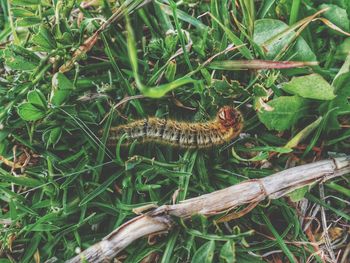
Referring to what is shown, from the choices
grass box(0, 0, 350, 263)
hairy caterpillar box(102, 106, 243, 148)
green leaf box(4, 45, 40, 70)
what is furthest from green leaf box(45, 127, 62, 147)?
green leaf box(4, 45, 40, 70)

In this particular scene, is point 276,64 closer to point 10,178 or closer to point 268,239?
point 268,239

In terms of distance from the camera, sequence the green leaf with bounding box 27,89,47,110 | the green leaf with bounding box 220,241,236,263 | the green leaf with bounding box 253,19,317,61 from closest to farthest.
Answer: the green leaf with bounding box 220,241,236,263 < the green leaf with bounding box 27,89,47,110 < the green leaf with bounding box 253,19,317,61

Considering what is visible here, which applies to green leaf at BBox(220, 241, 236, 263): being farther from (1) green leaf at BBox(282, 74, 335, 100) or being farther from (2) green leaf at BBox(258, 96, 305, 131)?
(1) green leaf at BBox(282, 74, 335, 100)

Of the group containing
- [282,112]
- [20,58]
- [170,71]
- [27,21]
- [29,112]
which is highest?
[27,21]

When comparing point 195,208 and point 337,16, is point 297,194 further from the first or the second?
point 337,16

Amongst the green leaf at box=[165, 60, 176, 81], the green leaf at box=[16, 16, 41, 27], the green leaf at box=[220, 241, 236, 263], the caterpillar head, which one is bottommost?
the green leaf at box=[220, 241, 236, 263]

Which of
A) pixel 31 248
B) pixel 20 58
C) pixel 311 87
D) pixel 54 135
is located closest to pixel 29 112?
pixel 54 135

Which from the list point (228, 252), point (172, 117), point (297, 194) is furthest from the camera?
point (172, 117)
